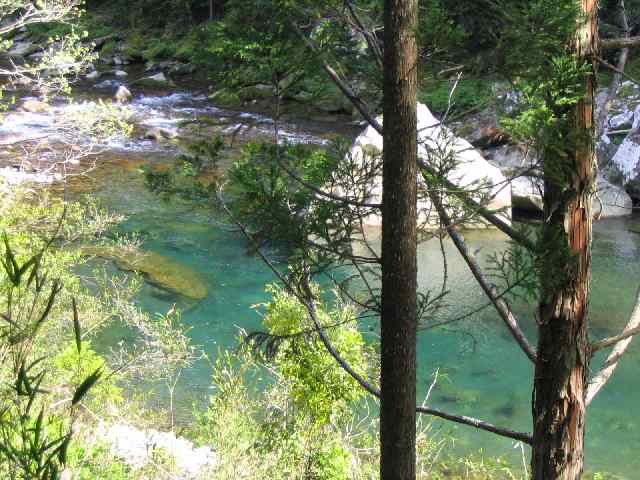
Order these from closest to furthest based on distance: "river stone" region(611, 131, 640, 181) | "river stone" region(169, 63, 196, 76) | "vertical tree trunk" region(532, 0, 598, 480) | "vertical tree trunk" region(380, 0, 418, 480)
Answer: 1. "vertical tree trunk" region(380, 0, 418, 480)
2. "vertical tree trunk" region(532, 0, 598, 480)
3. "river stone" region(611, 131, 640, 181)
4. "river stone" region(169, 63, 196, 76)

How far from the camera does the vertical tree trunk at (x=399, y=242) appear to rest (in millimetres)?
2869

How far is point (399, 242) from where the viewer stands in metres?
2.93

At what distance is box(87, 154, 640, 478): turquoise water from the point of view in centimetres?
733

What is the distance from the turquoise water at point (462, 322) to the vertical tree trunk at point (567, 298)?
1689 millimetres

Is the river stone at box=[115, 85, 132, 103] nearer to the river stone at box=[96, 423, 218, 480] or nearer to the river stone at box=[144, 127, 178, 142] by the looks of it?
the river stone at box=[144, 127, 178, 142]

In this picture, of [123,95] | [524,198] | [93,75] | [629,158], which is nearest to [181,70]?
[93,75]

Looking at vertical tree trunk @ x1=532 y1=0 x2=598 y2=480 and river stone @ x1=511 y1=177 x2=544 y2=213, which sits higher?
vertical tree trunk @ x1=532 y1=0 x2=598 y2=480

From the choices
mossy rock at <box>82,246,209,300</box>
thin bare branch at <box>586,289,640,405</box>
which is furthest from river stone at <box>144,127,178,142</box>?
thin bare branch at <box>586,289,640,405</box>

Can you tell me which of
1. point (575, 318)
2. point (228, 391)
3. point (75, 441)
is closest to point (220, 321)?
point (228, 391)

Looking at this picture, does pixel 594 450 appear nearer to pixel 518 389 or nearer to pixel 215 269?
pixel 518 389

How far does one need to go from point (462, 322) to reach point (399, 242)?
657cm

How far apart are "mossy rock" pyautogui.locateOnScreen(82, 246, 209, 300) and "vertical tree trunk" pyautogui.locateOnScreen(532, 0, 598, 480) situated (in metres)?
6.90

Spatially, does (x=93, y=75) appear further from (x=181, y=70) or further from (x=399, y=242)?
(x=399, y=242)

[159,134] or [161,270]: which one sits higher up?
[159,134]
